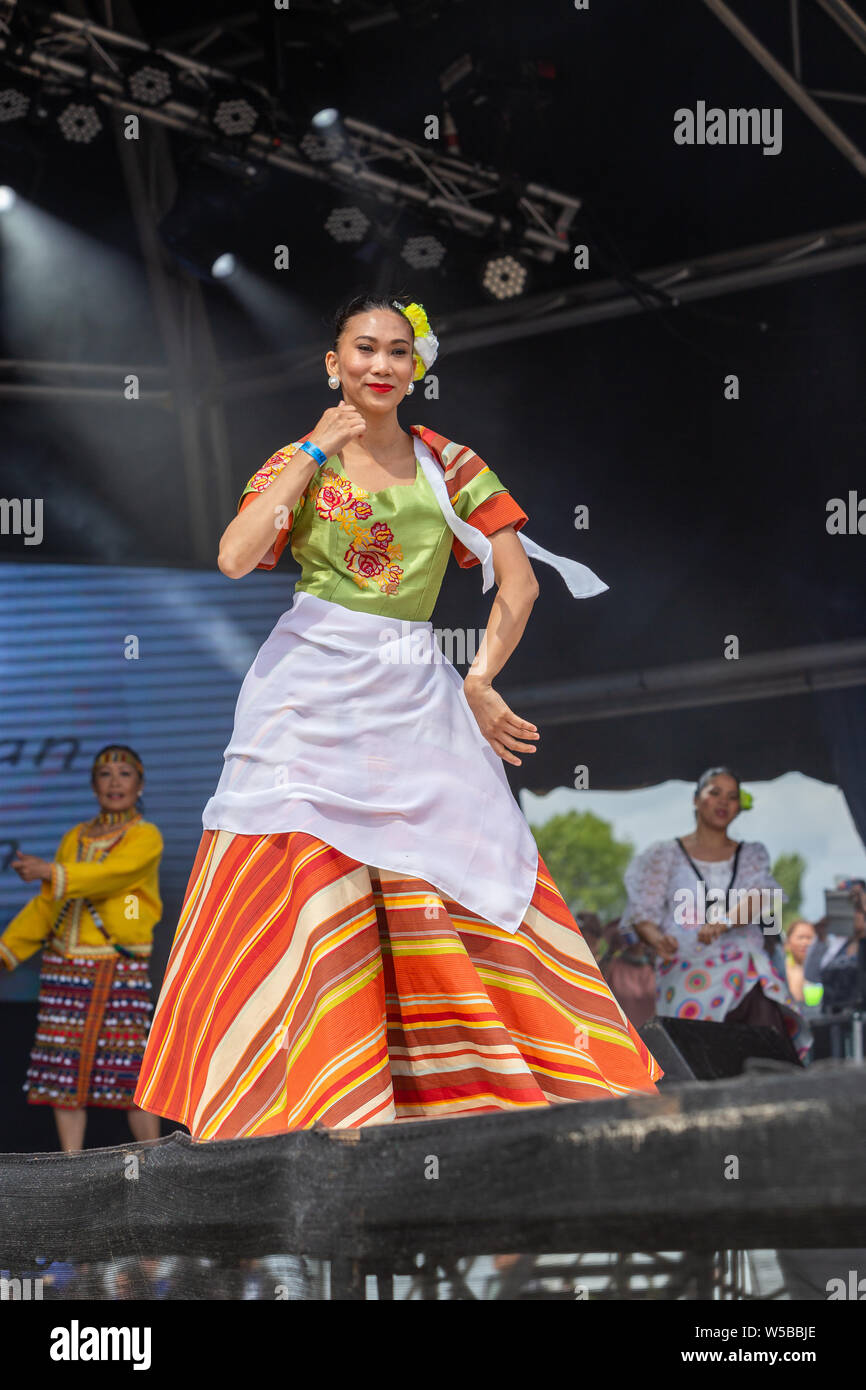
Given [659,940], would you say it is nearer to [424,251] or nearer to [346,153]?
[424,251]

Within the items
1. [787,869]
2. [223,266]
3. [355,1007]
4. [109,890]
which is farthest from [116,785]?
[787,869]

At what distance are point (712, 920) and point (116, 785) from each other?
223cm

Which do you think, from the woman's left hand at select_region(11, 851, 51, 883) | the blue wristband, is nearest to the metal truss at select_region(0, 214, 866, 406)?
the woman's left hand at select_region(11, 851, 51, 883)

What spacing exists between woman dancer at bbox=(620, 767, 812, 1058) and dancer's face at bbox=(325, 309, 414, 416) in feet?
9.95

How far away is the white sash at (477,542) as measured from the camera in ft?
8.90

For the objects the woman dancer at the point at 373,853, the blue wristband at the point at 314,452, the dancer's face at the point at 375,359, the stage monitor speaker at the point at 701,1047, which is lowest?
the stage monitor speaker at the point at 701,1047

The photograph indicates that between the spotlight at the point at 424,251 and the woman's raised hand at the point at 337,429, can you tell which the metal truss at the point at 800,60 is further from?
the woman's raised hand at the point at 337,429

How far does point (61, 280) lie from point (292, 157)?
132 cm

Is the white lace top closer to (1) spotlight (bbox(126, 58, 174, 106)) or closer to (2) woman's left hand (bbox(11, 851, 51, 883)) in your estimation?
(2) woman's left hand (bbox(11, 851, 51, 883))

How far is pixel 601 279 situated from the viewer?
6742 millimetres

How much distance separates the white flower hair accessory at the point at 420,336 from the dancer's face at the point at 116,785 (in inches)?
109

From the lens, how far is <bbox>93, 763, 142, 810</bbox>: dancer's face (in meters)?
5.26

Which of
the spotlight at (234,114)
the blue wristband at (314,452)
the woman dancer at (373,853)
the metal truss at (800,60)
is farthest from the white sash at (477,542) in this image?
the spotlight at (234,114)
